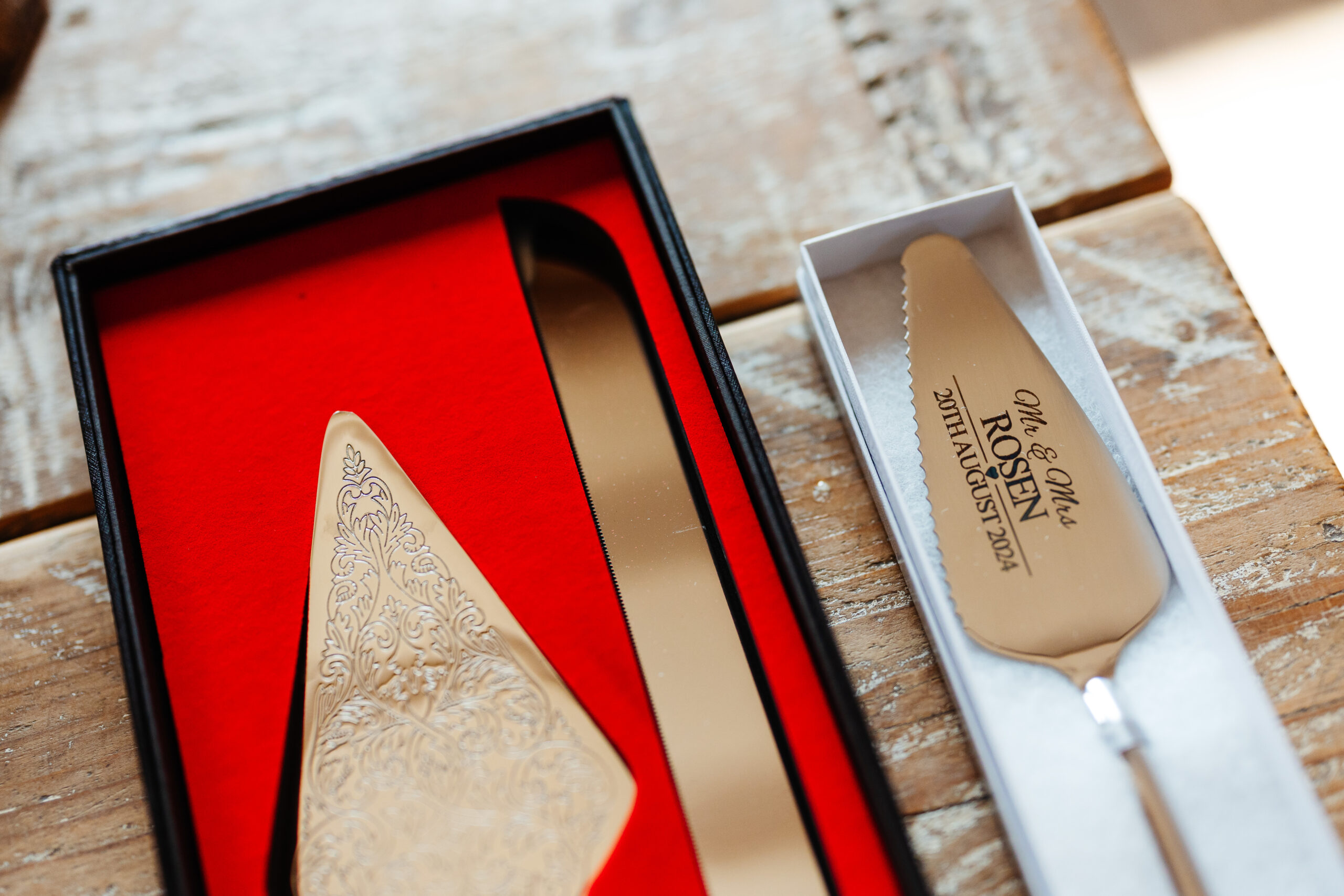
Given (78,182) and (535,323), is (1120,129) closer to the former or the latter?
(535,323)

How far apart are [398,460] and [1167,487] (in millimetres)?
490

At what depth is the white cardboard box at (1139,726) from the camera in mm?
383

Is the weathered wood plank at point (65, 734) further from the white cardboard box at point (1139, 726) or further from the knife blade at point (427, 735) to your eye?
the white cardboard box at point (1139, 726)

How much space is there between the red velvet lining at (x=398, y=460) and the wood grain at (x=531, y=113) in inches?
4.7

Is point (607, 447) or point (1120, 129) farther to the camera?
point (1120, 129)

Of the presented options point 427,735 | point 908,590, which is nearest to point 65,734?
point 427,735

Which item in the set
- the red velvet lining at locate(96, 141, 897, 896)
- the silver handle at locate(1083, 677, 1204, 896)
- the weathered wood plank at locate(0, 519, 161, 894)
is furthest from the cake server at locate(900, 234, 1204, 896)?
the weathered wood plank at locate(0, 519, 161, 894)

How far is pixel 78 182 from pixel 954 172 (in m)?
0.71

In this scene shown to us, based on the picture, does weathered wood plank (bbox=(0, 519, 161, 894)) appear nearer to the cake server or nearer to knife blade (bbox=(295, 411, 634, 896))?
knife blade (bbox=(295, 411, 634, 896))

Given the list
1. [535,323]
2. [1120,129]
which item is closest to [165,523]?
[535,323]

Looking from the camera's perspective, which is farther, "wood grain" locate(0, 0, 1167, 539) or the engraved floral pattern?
"wood grain" locate(0, 0, 1167, 539)

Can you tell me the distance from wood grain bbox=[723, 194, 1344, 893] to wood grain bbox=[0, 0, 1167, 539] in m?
0.06

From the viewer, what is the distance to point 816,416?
0.54m

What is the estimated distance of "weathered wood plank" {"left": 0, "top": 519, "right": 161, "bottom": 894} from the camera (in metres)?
0.46
